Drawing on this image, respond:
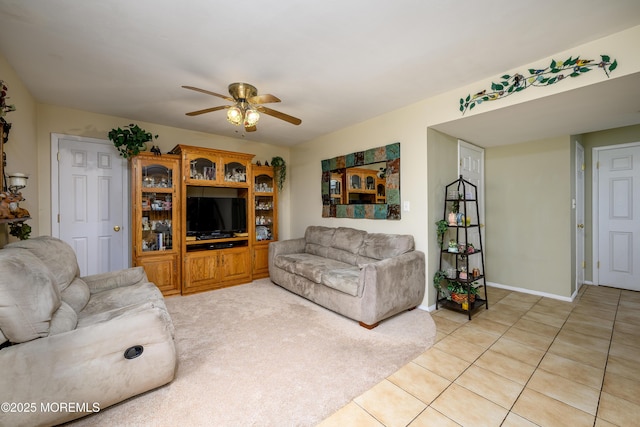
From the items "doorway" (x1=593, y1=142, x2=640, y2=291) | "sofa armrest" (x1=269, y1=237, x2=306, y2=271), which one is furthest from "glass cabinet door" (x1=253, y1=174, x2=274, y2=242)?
"doorway" (x1=593, y1=142, x2=640, y2=291)

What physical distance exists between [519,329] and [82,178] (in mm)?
5515

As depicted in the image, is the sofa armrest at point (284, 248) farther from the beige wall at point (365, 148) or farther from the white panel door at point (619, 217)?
the white panel door at point (619, 217)

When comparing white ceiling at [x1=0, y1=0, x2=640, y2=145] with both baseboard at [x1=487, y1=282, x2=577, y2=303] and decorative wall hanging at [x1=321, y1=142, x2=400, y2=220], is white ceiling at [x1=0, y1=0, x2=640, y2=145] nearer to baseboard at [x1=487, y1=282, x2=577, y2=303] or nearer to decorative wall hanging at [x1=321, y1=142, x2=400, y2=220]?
decorative wall hanging at [x1=321, y1=142, x2=400, y2=220]

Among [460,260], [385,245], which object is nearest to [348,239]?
[385,245]

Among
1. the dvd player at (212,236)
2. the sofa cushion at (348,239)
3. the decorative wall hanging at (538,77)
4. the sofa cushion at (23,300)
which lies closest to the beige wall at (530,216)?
the decorative wall hanging at (538,77)

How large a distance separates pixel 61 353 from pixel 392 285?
8.45 ft

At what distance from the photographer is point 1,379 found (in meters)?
1.32

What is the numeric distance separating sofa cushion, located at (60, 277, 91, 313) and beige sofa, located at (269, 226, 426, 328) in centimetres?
217

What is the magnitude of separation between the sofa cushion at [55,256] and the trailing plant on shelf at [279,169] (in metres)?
3.12

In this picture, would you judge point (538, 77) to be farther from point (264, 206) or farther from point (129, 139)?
point (129, 139)

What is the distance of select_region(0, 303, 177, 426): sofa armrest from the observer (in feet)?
4.45

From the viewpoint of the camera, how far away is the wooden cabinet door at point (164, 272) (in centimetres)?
360

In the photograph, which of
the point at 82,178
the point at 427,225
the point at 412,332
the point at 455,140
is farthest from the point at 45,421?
the point at 455,140

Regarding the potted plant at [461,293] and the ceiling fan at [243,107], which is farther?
the potted plant at [461,293]
